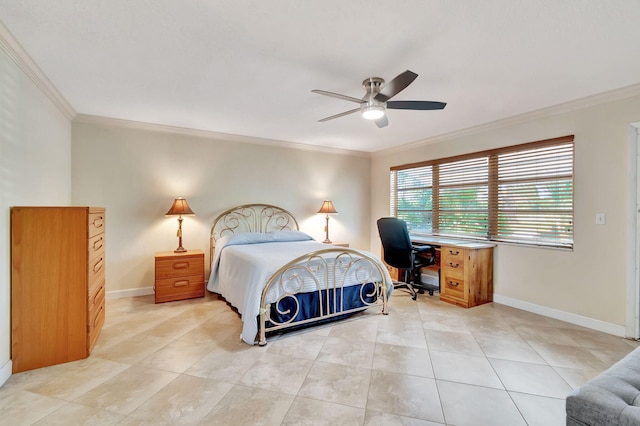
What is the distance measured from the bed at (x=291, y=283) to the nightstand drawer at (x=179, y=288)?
0.15 meters

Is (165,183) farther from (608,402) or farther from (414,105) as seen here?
(608,402)

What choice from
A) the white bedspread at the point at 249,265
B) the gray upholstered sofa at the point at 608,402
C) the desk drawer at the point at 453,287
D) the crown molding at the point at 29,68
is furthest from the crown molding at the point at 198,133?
the gray upholstered sofa at the point at 608,402

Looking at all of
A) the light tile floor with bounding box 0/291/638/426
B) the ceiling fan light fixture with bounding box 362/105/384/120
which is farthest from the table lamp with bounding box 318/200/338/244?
the ceiling fan light fixture with bounding box 362/105/384/120

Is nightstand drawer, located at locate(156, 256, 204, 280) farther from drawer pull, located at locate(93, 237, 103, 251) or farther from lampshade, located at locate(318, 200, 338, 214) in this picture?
lampshade, located at locate(318, 200, 338, 214)

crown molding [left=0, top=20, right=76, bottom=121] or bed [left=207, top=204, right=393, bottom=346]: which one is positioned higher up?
crown molding [left=0, top=20, right=76, bottom=121]

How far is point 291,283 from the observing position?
2.82 metres

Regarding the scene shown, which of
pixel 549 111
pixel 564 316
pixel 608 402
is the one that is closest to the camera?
pixel 608 402

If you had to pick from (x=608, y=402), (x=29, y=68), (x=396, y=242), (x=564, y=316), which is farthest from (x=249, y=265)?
(x=564, y=316)

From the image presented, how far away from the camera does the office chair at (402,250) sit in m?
3.96

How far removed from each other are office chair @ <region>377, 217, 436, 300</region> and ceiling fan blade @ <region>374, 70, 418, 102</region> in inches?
75.2

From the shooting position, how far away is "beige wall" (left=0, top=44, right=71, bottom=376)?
80.0 inches

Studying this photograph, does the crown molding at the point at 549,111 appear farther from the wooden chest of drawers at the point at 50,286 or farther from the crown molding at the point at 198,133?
the wooden chest of drawers at the point at 50,286

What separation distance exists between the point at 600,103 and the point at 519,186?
1.11 metres

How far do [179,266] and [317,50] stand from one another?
10.3 ft
